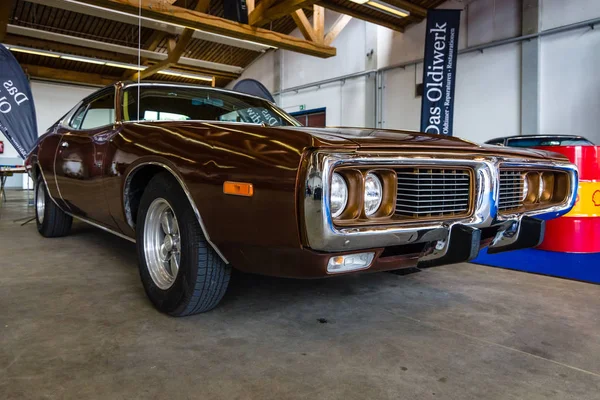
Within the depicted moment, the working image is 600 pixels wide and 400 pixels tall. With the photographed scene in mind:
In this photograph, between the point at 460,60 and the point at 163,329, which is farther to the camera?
the point at 460,60

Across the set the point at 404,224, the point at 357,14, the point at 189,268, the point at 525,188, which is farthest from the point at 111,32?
the point at 404,224

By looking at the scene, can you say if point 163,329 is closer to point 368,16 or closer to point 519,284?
point 519,284

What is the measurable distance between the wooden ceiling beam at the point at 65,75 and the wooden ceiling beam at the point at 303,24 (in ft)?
27.5

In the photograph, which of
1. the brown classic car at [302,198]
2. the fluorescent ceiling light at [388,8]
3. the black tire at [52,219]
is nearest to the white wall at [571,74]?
the fluorescent ceiling light at [388,8]

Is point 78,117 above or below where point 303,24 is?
below

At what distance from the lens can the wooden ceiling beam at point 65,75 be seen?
14.8m

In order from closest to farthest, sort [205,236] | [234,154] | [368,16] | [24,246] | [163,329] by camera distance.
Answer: [234,154], [205,236], [163,329], [24,246], [368,16]

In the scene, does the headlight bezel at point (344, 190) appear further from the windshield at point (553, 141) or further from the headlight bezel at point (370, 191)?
the windshield at point (553, 141)

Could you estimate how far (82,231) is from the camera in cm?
469

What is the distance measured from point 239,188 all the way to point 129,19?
11323 mm

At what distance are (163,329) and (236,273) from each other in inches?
41.2

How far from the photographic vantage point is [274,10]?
8.20 m

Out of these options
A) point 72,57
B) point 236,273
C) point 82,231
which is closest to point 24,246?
point 82,231

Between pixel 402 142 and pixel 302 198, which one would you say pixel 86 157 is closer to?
pixel 302 198
